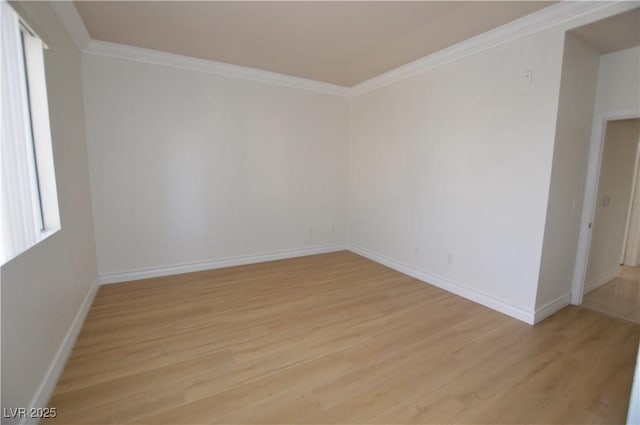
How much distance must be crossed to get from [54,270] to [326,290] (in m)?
2.53

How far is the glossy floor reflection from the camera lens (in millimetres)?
3029

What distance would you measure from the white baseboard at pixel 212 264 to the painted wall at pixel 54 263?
0.33m

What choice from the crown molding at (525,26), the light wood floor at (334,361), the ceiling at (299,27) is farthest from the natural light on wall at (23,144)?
the crown molding at (525,26)

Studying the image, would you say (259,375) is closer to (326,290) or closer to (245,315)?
(245,315)

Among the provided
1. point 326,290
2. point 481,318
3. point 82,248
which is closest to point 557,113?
point 481,318

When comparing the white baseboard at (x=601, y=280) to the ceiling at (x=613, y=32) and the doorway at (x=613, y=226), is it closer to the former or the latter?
the doorway at (x=613, y=226)

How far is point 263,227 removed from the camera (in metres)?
4.58

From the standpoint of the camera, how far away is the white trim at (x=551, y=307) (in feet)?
9.37

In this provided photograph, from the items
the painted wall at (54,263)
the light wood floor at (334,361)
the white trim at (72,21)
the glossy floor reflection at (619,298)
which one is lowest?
the light wood floor at (334,361)

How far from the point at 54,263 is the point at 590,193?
4.88 meters

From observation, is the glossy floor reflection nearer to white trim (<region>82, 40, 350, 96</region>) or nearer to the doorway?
the doorway

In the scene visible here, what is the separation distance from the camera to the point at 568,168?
9.29 feet

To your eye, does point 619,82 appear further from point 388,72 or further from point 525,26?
point 388,72

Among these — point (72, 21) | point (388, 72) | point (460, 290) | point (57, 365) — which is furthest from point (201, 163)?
point (460, 290)
